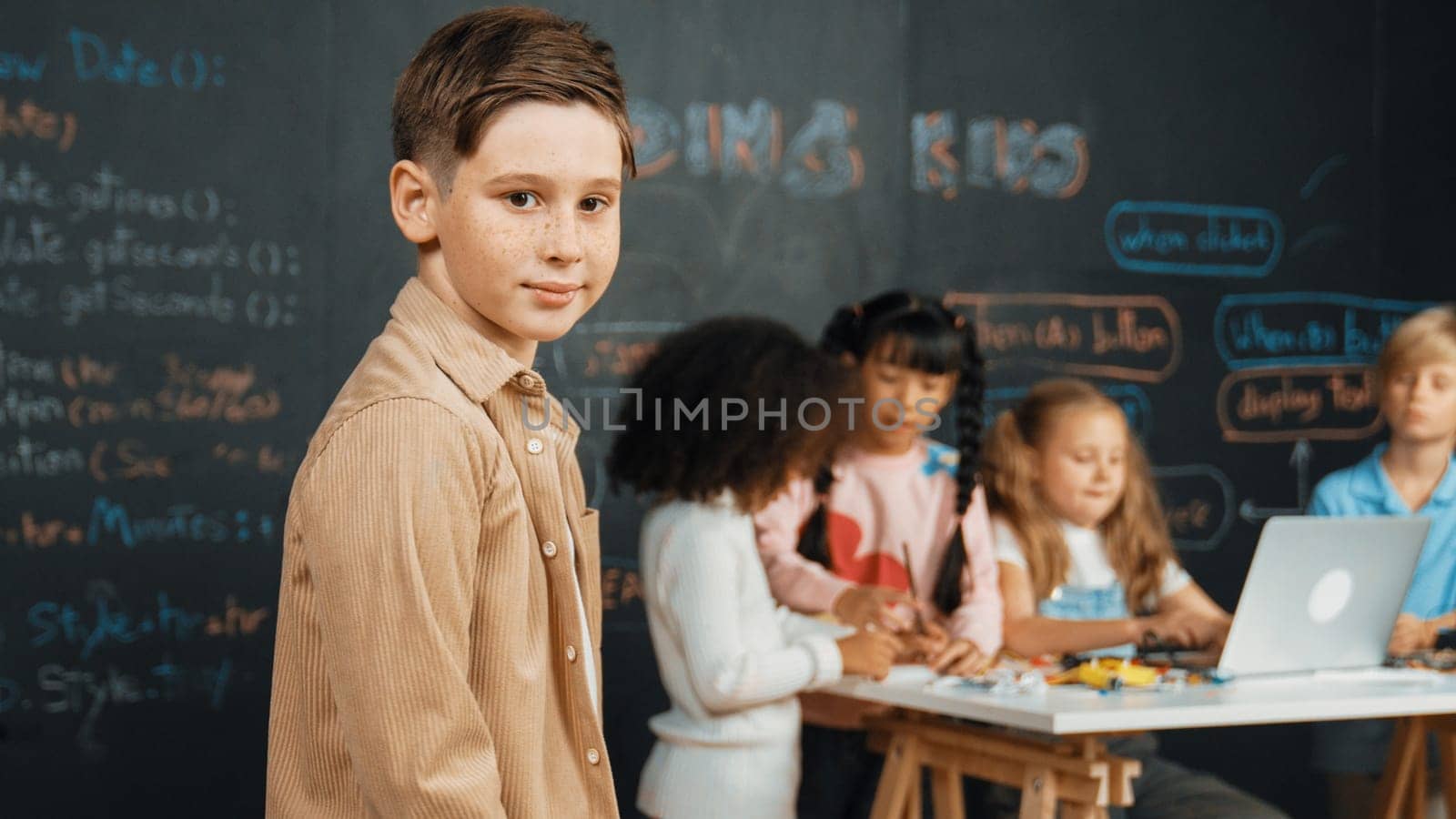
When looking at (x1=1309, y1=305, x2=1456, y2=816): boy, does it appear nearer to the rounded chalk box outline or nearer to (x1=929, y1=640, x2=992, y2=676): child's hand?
(x1=929, y1=640, x2=992, y2=676): child's hand

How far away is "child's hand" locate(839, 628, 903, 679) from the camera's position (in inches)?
94.6

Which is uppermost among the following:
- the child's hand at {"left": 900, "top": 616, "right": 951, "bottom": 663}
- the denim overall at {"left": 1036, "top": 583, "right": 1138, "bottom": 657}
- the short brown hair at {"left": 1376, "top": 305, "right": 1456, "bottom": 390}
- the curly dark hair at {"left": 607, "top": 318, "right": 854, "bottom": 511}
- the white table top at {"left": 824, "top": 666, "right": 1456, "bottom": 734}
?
the short brown hair at {"left": 1376, "top": 305, "right": 1456, "bottom": 390}

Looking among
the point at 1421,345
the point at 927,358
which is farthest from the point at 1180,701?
the point at 1421,345

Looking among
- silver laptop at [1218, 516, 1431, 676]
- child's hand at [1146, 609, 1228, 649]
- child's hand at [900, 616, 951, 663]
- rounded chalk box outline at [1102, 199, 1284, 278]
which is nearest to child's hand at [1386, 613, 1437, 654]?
silver laptop at [1218, 516, 1431, 676]

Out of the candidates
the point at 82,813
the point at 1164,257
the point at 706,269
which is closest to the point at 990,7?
the point at 1164,257

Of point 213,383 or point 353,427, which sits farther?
point 213,383

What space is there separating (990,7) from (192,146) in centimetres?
197

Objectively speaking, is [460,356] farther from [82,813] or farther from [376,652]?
[82,813]

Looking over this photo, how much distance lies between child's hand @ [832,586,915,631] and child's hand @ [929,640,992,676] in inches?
3.2

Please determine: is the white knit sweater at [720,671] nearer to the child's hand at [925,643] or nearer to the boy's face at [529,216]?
the child's hand at [925,643]

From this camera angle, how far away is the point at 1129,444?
2951 millimetres

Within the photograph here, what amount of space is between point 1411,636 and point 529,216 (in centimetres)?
230

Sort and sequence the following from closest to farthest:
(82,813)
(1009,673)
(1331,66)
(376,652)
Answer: (376,652)
(1009,673)
(82,813)
(1331,66)

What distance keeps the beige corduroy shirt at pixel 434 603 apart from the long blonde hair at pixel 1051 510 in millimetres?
1789
